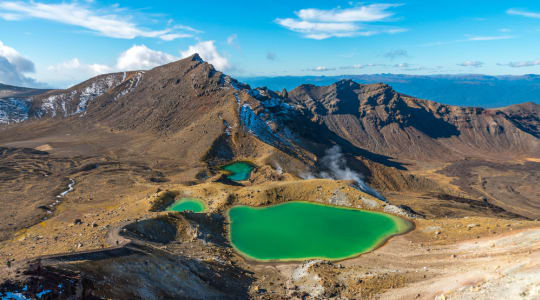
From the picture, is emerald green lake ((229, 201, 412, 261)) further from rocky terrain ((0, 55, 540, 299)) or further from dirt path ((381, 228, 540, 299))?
dirt path ((381, 228, 540, 299))

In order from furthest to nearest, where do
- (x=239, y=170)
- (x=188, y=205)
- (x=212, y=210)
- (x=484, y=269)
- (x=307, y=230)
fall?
(x=239, y=170)
(x=188, y=205)
(x=212, y=210)
(x=307, y=230)
(x=484, y=269)

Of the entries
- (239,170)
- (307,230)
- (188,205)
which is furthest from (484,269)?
(239,170)

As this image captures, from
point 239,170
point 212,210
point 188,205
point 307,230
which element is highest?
point 212,210

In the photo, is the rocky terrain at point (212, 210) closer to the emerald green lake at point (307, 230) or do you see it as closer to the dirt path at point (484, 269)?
the dirt path at point (484, 269)

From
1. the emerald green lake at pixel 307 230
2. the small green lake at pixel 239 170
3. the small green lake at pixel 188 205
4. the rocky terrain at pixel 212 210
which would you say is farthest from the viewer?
the small green lake at pixel 239 170

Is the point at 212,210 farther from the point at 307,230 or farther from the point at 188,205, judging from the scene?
the point at 307,230

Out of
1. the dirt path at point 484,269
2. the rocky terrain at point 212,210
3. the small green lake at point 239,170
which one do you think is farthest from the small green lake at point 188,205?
the dirt path at point 484,269

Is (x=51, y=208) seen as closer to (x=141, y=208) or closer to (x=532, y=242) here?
(x=141, y=208)
